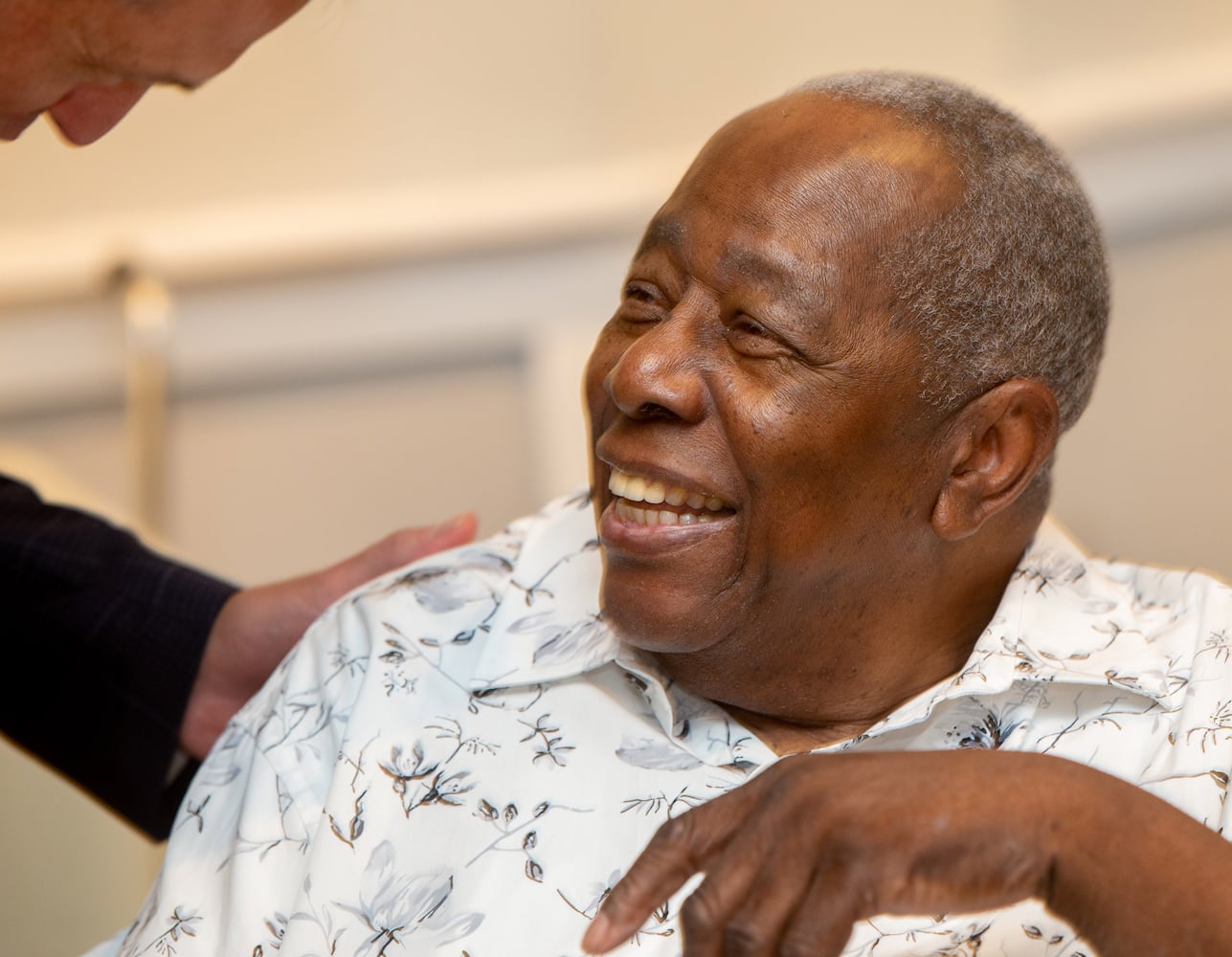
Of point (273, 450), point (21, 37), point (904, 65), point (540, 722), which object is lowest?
point (273, 450)

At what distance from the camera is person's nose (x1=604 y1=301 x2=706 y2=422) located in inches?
56.2

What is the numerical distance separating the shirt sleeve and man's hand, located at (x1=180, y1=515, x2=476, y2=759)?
0.03m

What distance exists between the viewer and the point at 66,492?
281cm

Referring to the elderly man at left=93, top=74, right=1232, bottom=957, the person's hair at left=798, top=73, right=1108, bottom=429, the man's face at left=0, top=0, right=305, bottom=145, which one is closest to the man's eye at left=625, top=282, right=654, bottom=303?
the elderly man at left=93, top=74, right=1232, bottom=957

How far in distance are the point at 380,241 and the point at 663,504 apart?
65.4 inches

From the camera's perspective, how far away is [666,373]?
1438 mm

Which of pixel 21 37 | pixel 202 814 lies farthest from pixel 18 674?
pixel 21 37

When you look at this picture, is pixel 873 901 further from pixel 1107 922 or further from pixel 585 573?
pixel 585 573

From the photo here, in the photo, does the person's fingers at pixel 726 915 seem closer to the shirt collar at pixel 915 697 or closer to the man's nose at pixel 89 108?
the shirt collar at pixel 915 697

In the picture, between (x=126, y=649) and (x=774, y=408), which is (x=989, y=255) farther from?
(x=126, y=649)

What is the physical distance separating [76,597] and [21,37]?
0.85 m

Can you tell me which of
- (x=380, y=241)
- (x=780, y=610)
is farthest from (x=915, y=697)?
(x=380, y=241)

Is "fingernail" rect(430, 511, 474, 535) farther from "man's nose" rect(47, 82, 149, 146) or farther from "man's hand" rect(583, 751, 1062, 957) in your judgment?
"man's hand" rect(583, 751, 1062, 957)

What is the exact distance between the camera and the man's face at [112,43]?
4.31 ft
